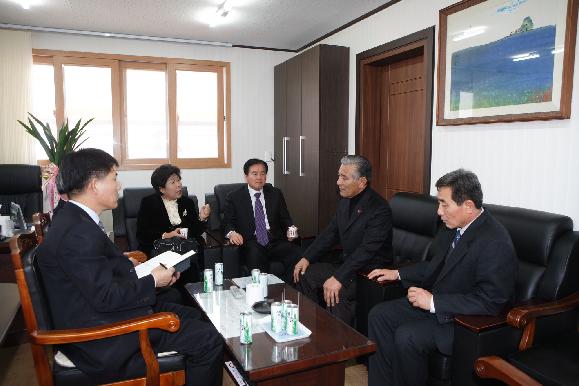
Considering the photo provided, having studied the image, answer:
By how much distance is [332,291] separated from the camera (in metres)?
2.53

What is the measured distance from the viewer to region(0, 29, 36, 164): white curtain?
4125 mm

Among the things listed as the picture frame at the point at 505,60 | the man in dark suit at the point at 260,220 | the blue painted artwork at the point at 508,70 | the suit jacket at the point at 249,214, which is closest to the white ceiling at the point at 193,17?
the picture frame at the point at 505,60

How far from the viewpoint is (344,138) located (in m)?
4.19

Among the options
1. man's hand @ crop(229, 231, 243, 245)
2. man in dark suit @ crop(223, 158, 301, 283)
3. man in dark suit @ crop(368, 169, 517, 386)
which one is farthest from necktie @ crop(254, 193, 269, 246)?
man in dark suit @ crop(368, 169, 517, 386)

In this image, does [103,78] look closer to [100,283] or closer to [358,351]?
[100,283]

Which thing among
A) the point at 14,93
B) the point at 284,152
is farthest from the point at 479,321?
the point at 14,93

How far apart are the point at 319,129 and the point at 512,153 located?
1.88m

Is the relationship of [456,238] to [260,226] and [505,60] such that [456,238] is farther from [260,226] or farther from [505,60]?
[260,226]

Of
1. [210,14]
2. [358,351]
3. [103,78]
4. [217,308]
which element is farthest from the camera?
[103,78]

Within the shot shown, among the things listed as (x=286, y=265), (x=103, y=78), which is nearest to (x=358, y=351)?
(x=286, y=265)

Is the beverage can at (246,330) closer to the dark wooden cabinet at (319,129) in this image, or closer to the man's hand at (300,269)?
the man's hand at (300,269)

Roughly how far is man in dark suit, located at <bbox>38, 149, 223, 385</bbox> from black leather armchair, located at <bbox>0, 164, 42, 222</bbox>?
7.59 feet

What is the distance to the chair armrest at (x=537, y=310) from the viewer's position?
1.70 m

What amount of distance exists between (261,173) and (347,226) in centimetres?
102
